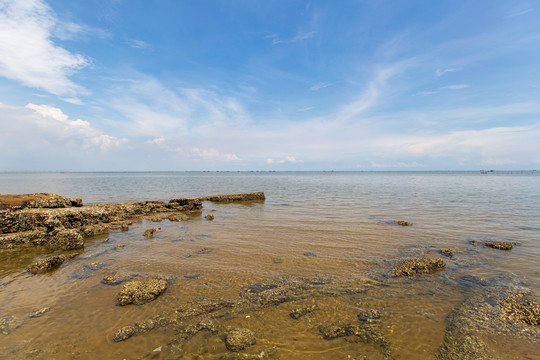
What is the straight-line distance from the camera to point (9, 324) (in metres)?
A: 4.77

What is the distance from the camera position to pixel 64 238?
9.70m

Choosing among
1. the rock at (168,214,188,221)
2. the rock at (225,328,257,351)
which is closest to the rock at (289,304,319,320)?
the rock at (225,328,257,351)

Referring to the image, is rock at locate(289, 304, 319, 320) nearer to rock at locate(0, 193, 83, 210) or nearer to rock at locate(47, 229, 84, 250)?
rock at locate(47, 229, 84, 250)

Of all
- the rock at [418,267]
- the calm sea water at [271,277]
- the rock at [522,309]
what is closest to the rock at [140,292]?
the calm sea water at [271,277]

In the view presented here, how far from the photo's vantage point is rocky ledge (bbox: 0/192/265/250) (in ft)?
32.2

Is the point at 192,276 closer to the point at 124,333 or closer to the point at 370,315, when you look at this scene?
the point at 124,333

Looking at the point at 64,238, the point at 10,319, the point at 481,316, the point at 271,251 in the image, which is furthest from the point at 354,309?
the point at 64,238

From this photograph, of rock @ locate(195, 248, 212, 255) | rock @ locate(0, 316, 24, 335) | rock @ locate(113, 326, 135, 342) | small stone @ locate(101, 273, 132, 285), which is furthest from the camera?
rock @ locate(195, 248, 212, 255)

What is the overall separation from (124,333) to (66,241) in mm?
7746

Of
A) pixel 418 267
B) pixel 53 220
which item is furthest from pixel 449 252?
pixel 53 220

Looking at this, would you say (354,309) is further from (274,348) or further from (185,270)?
(185,270)

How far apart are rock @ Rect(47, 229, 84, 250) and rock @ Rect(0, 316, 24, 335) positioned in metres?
5.27

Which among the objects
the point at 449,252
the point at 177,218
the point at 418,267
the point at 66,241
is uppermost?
the point at 66,241

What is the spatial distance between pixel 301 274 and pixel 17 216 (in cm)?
1374
